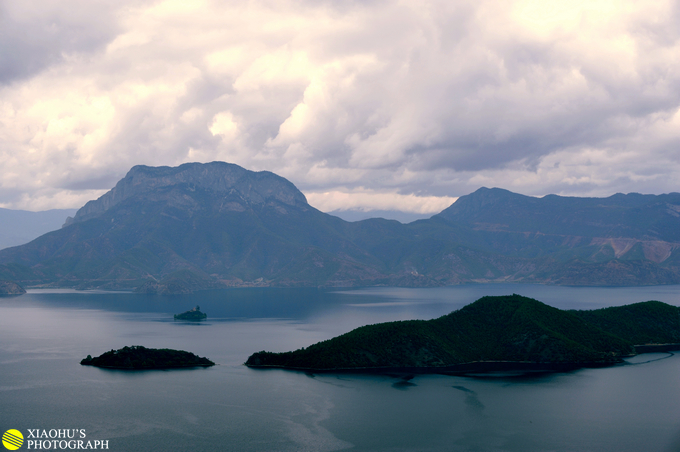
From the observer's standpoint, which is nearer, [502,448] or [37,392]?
[502,448]

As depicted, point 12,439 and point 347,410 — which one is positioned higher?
point 347,410

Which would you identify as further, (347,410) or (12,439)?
(347,410)

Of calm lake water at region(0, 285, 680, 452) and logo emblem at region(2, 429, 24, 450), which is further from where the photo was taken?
calm lake water at region(0, 285, 680, 452)

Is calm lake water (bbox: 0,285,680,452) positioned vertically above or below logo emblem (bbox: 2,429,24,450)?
above

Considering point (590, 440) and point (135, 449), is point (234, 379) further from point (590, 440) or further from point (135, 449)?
point (590, 440)

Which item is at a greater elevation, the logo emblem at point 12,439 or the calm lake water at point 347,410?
the calm lake water at point 347,410

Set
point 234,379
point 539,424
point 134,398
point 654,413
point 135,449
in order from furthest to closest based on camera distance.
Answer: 1. point 234,379
2. point 134,398
3. point 654,413
4. point 539,424
5. point 135,449

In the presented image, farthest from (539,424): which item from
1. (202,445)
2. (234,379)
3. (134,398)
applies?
(134,398)

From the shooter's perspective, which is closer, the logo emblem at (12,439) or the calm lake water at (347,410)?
the logo emblem at (12,439)
